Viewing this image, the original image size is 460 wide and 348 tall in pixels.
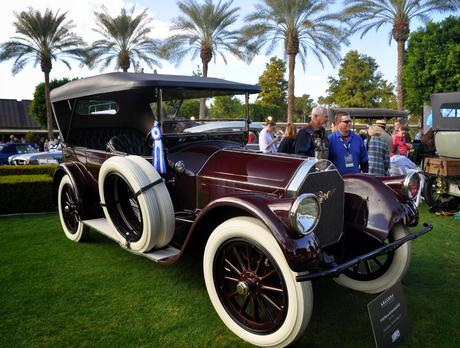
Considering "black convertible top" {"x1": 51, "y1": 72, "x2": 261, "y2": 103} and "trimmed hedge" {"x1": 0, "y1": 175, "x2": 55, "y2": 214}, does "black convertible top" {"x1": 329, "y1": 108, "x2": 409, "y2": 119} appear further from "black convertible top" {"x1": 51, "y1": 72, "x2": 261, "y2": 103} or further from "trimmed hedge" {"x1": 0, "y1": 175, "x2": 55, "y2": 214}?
"black convertible top" {"x1": 51, "y1": 72, "x2": 261, "y2": 103}

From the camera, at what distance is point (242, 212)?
9.29ft

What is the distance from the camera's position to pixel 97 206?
453 centimetres

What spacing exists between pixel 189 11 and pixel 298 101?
4186 centimetres

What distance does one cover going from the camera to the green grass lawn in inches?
106

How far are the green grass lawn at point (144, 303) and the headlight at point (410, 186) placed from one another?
889 millimetres

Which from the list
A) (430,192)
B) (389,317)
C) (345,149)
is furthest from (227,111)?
(430,192)

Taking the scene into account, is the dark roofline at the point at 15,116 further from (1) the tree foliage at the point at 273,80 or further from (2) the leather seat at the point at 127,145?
→ (2) the leather seat at the point at 127,145

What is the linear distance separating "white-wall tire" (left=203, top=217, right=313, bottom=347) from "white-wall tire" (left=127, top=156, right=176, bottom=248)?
1.92ft

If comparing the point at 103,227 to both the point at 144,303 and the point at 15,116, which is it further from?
the point at 15,116

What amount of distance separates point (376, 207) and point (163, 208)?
5.77ft

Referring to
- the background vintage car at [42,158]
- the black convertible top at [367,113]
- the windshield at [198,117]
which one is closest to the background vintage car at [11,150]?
the background vintage car at [42,158]

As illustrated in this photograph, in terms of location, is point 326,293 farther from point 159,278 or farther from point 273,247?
point 159,278

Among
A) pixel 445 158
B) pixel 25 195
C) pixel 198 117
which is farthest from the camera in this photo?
pixel 25 195

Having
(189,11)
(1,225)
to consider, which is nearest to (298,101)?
(189,11)
